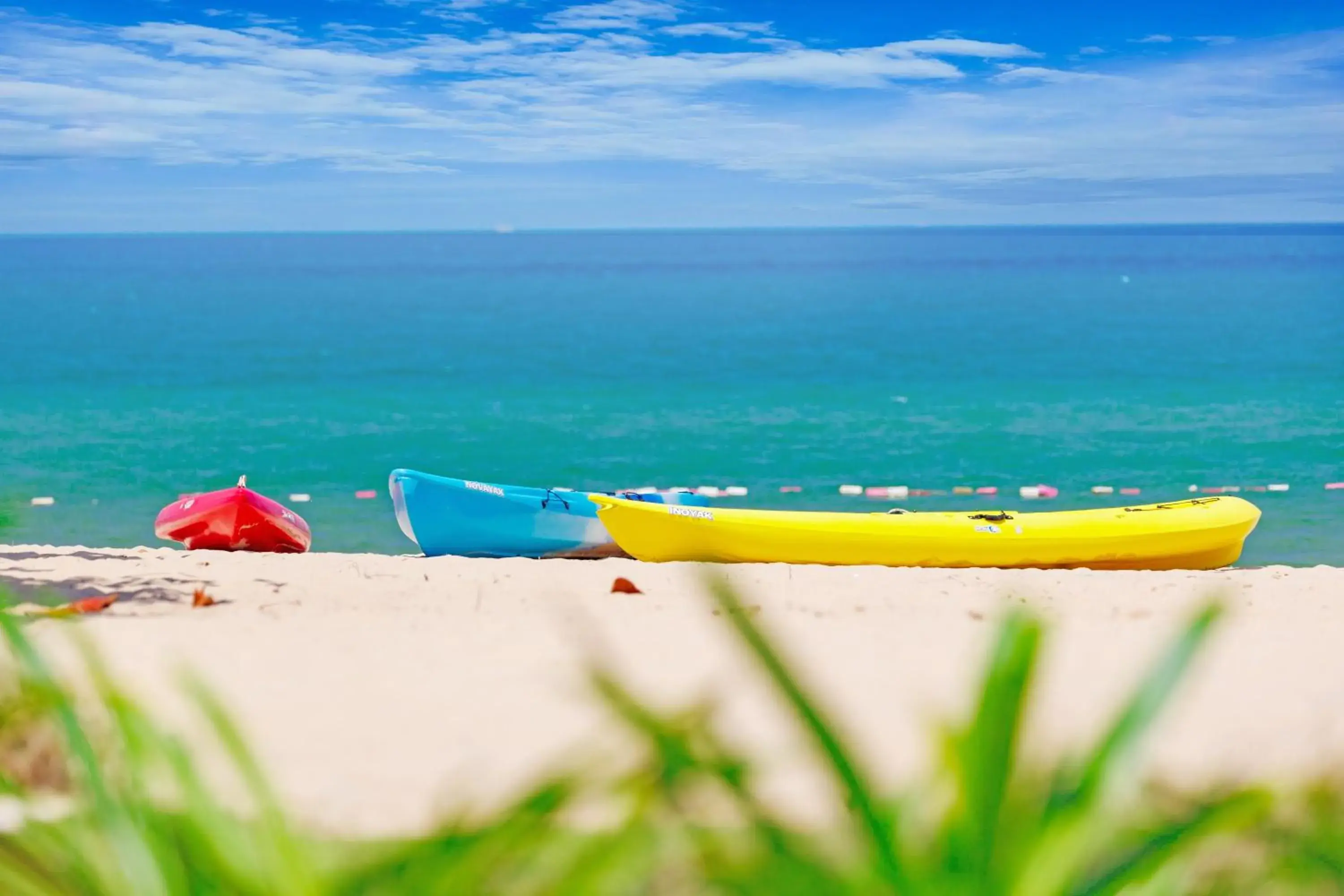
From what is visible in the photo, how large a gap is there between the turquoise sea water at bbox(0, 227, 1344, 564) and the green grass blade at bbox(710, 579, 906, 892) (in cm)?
174

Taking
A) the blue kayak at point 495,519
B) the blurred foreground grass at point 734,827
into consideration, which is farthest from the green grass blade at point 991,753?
the blue kayak at point 495,519

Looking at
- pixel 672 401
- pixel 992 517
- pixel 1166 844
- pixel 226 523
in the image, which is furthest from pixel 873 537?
pixel 672 401

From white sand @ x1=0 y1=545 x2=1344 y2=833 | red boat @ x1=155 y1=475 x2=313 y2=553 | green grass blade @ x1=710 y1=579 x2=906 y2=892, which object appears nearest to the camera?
green grass blade @ x1=710 y1=579 x2=906 y2=892

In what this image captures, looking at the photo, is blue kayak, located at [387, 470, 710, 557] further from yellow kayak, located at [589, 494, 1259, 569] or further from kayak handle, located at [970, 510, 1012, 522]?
kayak handle, located at [970, 510, 1012, 522]

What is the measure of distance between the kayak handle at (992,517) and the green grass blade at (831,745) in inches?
352

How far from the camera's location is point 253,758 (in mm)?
1134

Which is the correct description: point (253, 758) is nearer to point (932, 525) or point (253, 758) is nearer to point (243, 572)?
point (243, 572)

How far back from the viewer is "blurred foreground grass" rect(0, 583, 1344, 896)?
903 millimetres

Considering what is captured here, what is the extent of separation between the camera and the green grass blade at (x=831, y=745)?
35.0 inches

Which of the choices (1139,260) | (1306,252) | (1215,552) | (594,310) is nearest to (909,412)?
(1215,552)

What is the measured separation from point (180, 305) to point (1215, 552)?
64086 mm

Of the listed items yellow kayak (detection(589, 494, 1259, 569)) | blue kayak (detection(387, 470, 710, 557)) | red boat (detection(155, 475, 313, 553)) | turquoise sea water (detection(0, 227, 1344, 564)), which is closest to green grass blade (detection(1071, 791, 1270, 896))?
turquoise sea water (detection(0, 227, 1344, 564))

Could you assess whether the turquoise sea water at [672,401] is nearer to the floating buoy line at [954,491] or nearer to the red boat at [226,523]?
the floating buoy line at [954,491]

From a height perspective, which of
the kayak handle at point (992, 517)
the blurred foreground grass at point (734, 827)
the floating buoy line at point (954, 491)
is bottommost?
the floating buoy line at point (954, 491)
